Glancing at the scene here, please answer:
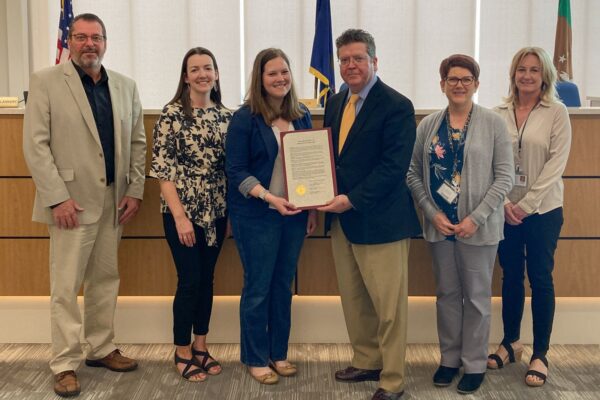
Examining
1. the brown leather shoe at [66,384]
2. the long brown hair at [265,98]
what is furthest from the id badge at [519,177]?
the brown leather shoe at [66,384]

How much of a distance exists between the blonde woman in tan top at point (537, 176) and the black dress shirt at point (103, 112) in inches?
75.3

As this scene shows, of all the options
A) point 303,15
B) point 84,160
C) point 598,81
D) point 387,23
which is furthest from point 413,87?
point 84,160

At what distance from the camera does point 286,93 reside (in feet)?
9.68

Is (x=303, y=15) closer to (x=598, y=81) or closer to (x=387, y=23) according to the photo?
(x=387, y=23)

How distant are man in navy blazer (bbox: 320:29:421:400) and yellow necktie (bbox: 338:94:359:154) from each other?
0.4 inches

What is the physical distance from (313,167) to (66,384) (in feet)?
5.06

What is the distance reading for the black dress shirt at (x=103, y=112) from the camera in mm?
3057

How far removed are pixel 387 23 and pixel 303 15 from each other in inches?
32.0

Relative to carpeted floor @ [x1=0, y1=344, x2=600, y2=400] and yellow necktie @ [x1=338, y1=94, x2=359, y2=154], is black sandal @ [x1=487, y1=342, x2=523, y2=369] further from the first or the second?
yellow necktie @ [x1=338, y1=94, x2=359, y2=154]

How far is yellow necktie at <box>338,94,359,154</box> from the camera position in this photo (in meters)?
2.86

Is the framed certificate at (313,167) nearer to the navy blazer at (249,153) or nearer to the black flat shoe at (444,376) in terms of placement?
the navy blazer at (249,153)

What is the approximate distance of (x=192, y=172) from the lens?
3025mm

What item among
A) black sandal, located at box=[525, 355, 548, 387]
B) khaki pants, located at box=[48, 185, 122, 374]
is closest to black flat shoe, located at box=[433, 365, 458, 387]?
black sandal, located at box=[525, 355, 548, 387]

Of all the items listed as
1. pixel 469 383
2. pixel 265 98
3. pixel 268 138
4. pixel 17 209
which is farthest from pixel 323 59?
pixel 469 383
